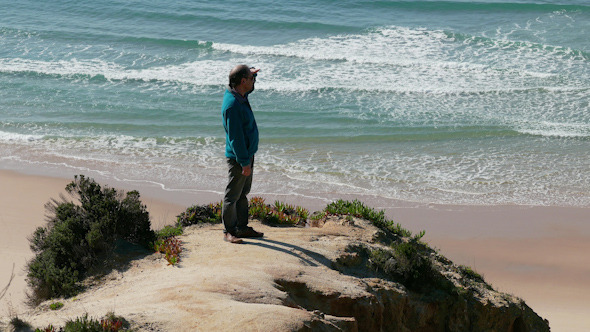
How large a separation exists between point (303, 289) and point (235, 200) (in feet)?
4.79

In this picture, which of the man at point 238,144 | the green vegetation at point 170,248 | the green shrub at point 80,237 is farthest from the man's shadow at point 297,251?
the green shrub at point 80,237

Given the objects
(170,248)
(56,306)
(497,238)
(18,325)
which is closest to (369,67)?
(497,238)

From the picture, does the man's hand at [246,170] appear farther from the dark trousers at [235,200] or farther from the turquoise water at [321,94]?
the turquoise water at [321,94]

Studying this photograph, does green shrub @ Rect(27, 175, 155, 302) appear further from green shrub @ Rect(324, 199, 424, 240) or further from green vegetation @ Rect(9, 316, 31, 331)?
green shrub @ Rect(324, 199, 424, 240)

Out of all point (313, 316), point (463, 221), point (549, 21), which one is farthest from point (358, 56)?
point (313, 316)

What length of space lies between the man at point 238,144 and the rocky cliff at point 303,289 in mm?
240

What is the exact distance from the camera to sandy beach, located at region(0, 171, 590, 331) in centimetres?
1024

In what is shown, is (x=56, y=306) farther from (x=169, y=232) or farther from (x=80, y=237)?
(x=169, y=232)

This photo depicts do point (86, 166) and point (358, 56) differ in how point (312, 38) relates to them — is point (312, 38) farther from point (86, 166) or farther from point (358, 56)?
point (86, 166)

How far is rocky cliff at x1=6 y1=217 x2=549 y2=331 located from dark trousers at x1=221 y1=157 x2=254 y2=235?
0.24 meters

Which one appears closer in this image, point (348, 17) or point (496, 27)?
point (496, 27)

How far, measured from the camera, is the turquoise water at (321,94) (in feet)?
50.0

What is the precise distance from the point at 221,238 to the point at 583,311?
584 centimetres

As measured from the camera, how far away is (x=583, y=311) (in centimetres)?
1005
